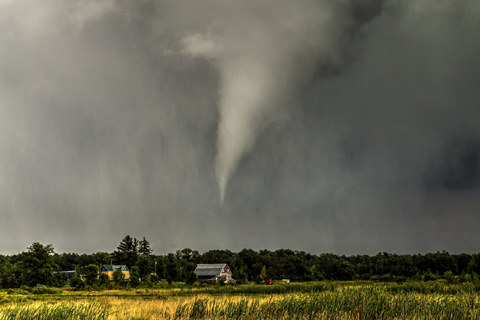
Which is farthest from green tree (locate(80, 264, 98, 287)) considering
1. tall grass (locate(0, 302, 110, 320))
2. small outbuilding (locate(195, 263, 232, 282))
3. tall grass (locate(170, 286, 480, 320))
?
tall grass (locate(170, 286, 480, 320))

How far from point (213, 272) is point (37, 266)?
53.8 meters

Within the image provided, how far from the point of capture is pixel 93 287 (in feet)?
248

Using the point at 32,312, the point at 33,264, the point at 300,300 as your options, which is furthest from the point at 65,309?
the point at 33,264

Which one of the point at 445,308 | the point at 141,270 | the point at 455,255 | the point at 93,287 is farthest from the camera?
the point at 455,255

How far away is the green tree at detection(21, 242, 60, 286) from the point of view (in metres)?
76.8

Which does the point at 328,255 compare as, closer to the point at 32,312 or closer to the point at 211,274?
the point at 211,274

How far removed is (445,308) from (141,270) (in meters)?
86.9

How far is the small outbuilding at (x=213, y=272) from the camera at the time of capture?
11592cm

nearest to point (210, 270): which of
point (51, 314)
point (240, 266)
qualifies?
point (240, 266)

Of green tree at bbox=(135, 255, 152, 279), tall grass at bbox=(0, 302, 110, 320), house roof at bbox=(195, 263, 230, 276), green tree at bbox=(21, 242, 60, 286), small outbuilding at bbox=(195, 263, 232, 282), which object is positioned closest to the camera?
tall grass at bbox=(0, 302, 110, 320)

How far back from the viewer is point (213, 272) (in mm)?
117500

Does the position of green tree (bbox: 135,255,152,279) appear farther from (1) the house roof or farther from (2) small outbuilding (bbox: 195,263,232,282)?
(1) the house roof

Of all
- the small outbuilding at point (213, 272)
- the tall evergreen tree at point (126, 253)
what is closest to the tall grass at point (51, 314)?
the small outbuilding at point (213, 272)

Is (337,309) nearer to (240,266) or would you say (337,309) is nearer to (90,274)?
(90,274)
